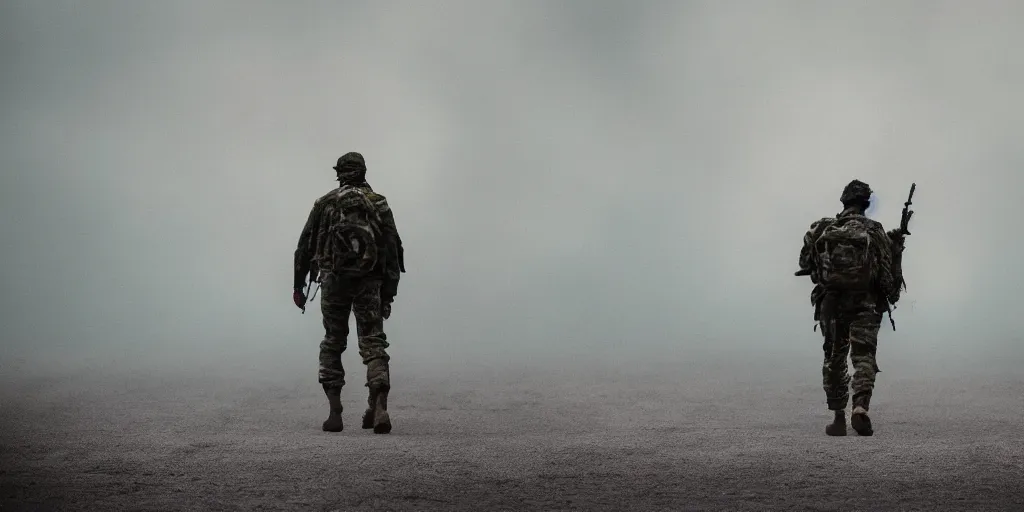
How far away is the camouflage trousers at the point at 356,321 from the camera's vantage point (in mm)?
9500

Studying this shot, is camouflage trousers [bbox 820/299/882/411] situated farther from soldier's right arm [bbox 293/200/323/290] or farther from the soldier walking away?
soldier's right arm [bbox 293/200/323/290]

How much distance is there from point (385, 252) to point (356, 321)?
A: 646mm

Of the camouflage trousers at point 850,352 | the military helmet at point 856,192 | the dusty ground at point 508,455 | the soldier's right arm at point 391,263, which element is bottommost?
the dusty ground at point 508,455

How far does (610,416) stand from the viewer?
434 inches

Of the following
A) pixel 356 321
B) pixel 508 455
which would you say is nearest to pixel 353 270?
pixel 356 321

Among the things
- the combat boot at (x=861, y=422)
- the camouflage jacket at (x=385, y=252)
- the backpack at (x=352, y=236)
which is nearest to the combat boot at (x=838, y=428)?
the combat boot at (x=861, y=422)

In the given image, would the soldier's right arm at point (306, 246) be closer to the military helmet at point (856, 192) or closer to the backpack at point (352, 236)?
the backpack at point (352, 236)

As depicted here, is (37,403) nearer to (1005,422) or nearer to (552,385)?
(552,385)

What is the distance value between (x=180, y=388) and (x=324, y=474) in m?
7.99

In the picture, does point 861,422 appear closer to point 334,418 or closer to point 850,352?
point 850,352

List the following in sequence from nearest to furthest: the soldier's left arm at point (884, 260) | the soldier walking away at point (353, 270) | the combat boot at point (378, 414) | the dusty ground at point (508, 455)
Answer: the dusty ground at point (508, 455) → the combat boot at point (378, 414) → the soldier walking away at point (353, 270) → the soldier's left arm at point (884, 260)

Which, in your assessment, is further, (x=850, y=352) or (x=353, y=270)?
(x=850, y=352)

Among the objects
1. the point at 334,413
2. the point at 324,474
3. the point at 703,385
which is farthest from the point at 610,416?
the point at 324,474

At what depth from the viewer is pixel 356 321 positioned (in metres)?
9.59
